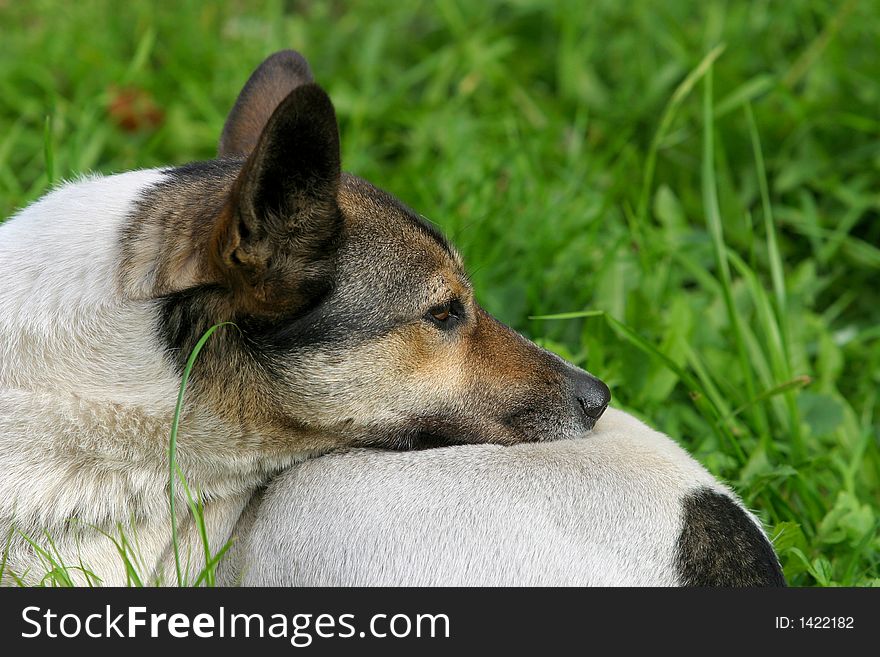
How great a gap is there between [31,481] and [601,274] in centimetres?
249

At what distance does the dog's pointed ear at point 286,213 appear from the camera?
2.54 metres

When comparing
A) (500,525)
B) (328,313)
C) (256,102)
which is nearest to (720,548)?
(500,525)

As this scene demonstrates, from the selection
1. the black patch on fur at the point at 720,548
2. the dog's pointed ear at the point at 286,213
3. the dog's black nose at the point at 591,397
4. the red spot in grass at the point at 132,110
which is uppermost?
the dog's pointed ear at the point at 286,213

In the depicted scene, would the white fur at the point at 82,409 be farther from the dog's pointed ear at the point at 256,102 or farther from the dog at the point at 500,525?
the dog's pointed ear at the point at 256,102

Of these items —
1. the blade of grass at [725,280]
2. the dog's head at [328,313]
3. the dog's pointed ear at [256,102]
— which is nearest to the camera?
the dog's head at [328,313]

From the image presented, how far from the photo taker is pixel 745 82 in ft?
18.2

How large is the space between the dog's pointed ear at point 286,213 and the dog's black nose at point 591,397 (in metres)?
0.86

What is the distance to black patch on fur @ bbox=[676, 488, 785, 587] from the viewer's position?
2.76 metres

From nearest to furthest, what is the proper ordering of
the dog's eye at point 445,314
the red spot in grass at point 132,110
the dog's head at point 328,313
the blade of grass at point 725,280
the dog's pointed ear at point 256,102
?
the dog's head at point 328,313
the dog's eye at point 445,314
the dog's pointed ear at point 256,102
the blade of grass at point 725,280
the red spot in grass at point 132,110

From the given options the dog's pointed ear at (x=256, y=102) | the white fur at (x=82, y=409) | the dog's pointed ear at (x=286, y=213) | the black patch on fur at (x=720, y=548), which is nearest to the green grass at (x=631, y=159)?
the black patch on fur at (x=720, y=548)

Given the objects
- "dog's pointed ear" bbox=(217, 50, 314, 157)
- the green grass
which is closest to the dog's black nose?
the green grass

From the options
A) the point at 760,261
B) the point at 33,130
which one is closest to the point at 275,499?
the point at 760,261

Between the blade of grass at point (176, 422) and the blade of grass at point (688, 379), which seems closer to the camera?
the blade of grass at point (176, 422)

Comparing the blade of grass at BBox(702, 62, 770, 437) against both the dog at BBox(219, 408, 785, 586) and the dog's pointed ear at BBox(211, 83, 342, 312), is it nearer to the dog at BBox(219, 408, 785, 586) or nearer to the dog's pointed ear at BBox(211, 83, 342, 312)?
the dog at BBox(219, 408, 785, 586)
